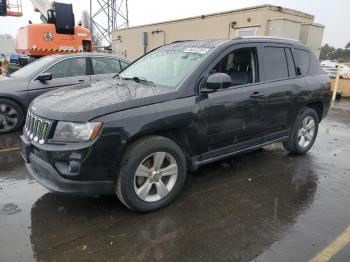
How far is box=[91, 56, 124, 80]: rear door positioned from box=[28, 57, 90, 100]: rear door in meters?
0.21

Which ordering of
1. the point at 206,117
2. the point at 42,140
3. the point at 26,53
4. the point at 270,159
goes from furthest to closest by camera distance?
1. the point at 26,53
2. the point at 270,159
3. the point at 206,117
4. the point at 42,140

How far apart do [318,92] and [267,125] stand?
1472mm

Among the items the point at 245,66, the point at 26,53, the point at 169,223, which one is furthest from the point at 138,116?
the point at 26,53

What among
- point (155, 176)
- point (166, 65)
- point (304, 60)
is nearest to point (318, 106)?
point (304, 60)

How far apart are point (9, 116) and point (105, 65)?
2.34m

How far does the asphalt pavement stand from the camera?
288 cm

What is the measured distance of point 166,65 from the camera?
4.22 m

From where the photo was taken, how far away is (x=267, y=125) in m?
4.60

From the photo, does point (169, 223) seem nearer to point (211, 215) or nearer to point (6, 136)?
point (211, 215)

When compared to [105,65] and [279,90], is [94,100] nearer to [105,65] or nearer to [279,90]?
[279,90]

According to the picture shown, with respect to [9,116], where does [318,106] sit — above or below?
above

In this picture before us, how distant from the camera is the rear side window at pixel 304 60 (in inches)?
205

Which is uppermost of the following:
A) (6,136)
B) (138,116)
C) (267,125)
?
(138,116)

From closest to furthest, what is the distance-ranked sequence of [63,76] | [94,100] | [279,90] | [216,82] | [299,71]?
[94,100]
[216,82]
[279,90]
[299,71]
[63,76]
